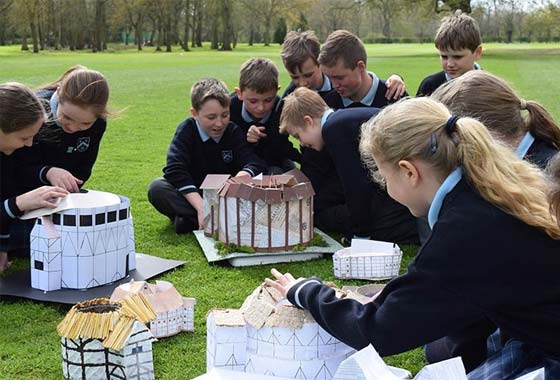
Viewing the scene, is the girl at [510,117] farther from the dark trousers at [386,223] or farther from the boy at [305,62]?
the boy at [305,62]

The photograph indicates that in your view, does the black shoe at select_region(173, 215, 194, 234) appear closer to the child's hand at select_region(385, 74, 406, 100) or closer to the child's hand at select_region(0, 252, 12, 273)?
the child's hand at select_region(0, 252, 12, 273)

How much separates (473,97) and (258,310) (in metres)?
1.45

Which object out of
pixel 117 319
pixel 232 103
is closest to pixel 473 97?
pixel 117 319

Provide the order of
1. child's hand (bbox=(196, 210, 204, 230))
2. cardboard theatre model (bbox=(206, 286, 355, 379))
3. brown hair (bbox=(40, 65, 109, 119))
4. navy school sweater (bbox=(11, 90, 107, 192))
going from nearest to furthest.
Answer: cardboard theatre model (bbox=(206, 286, 355, 379)) < brown hair (bbox=(40, 65, 109, 119)) < navy school sweater (bbox=(11, 90, 107, 192)) < child's hand (bbox=(196, 210, 204, 230))

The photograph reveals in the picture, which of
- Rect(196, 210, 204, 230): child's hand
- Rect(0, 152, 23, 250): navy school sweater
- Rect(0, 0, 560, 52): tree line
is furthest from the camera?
Rect(0, 0, 560, 52): tree line

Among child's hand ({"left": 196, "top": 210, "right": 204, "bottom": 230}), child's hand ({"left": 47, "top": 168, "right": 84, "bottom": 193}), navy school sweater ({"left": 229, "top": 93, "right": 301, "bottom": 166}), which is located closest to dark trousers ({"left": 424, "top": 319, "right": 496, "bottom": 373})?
child's hand ({"left": 47, "top": 168, "right": 84, "bottom": 193})

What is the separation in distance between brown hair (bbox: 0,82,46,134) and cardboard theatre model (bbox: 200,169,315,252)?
4.15 feet

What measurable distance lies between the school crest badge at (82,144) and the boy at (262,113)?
Answer: 1.25 metres

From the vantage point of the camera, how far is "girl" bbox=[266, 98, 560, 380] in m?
2.39

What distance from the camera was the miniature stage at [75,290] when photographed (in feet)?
13.2

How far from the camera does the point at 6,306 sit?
13.2 ft

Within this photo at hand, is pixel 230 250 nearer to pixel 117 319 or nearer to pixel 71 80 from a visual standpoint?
pixel 71 80

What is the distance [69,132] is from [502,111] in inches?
111

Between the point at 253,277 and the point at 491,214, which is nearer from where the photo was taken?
the point at 491,214
